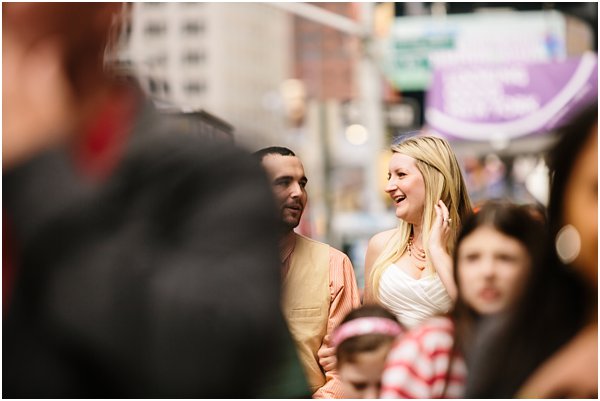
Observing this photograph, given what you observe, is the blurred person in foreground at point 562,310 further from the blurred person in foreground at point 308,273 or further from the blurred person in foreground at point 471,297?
the blurred person in foreground at point 308,273

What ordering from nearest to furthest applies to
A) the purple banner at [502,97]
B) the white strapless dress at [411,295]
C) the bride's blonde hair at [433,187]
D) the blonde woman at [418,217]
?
the white strapless dress at [411,295]
the blonde woman at [418,217]
the bride's blonde hair at [433,187]
the purple banner at [502,97]

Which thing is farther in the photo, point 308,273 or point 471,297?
point 308,273

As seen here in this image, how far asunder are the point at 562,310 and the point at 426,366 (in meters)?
0.37

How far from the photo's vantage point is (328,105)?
41.1ft

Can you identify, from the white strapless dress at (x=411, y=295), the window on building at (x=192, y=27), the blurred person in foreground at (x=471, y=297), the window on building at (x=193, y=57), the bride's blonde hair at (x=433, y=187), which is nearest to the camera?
the blurred person in foreground at (x=471, y=297)

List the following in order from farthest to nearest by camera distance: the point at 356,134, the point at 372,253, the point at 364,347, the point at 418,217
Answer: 1. the point at 356,134
2. the point at 372,253
3. the point at 418,217
4. the point at 364,347

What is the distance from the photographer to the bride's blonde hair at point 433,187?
10.9ft

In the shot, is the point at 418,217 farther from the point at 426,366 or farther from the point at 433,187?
the point at 426,366

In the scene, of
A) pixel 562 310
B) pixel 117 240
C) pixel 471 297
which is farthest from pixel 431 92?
pixel 117 240

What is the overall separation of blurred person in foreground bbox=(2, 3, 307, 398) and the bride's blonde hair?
2337 millimetres

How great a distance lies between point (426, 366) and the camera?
6.59ft

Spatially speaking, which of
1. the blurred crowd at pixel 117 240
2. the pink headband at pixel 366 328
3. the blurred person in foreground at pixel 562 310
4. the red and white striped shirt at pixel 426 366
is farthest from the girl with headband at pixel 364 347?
the blurred crowd at pixel 117 240

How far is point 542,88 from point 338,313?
22.3 feet

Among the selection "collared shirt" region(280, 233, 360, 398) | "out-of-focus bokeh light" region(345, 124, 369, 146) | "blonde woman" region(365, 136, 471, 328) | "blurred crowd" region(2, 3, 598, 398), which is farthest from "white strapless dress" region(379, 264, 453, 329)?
"out-of-focus bokeh light" region(345, 124, 369, 146)
